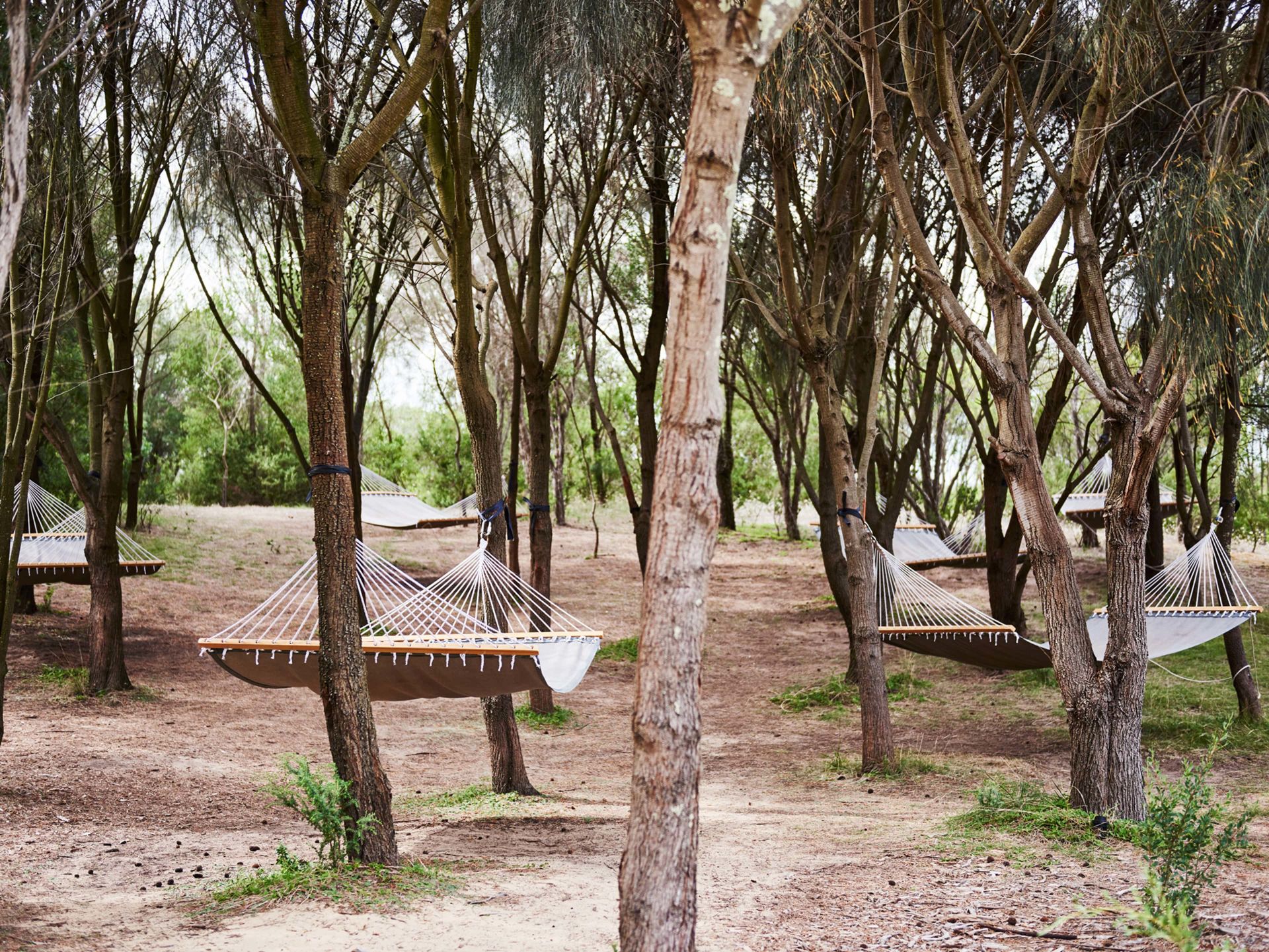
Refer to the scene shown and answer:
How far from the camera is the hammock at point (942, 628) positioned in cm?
403

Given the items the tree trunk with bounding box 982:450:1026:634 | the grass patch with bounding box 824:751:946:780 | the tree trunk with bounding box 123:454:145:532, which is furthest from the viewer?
A: the tree trunk with bounding box 123:454:145:532

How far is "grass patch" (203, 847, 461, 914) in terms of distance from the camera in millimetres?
2312

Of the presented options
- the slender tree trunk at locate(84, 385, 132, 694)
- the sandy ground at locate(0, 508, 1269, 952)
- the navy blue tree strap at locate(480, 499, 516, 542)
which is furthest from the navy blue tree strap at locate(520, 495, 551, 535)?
the slender tree trunk at locate(84, 385, 132, 694)

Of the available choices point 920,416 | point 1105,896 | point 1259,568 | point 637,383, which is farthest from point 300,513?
point 1105,896

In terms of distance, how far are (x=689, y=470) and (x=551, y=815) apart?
91.4 inches

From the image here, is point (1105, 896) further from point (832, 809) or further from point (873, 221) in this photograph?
point (873, 221)

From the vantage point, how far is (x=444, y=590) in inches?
161

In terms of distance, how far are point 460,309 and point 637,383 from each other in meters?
2.49

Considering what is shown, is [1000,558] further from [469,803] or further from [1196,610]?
[469,803]

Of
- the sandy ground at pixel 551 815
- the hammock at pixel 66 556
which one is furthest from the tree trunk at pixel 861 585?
the hammock at pixel 66 556

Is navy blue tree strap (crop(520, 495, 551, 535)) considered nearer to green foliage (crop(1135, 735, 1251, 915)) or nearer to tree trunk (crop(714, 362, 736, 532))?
green foliage (crop(1135, 735, 1251, 915))

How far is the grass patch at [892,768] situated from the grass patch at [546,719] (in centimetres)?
151

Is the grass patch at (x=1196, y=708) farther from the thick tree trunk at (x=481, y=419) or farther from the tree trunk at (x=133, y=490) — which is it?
the tree trunk at (x=133, y=490)

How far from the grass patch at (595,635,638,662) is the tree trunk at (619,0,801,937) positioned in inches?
206
